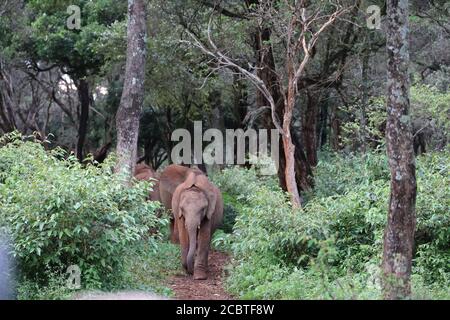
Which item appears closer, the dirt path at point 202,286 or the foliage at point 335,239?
the foliage at point 335,239

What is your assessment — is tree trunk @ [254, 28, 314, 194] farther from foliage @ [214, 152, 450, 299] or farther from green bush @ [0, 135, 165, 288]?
green bush @ [0, 135, 165, 288]

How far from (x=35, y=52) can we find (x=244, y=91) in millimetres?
7977

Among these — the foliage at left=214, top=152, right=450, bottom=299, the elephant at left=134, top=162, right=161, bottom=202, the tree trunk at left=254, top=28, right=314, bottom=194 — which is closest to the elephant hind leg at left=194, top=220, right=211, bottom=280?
the foliage at left=214, top=152, right=450, bottom=299

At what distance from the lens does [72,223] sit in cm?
916

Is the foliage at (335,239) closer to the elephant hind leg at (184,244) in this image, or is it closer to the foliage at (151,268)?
the foliage at (151,268)

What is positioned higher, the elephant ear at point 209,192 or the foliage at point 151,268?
the elephant ear at point 209,192

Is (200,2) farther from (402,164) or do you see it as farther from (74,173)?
Answer: (402,164)

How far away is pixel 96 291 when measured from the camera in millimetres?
8727

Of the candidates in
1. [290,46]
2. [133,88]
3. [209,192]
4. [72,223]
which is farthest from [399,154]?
[290,46]

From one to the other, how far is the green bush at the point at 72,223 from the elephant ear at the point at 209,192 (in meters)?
4.13

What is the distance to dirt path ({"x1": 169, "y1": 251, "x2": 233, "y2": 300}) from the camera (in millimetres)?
10969

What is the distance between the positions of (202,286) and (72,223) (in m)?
3.65

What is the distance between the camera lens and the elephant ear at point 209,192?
13.9m

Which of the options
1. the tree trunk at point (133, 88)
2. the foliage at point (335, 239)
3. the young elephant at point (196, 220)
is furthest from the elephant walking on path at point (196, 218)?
the tree trunk at point (133, 88)
